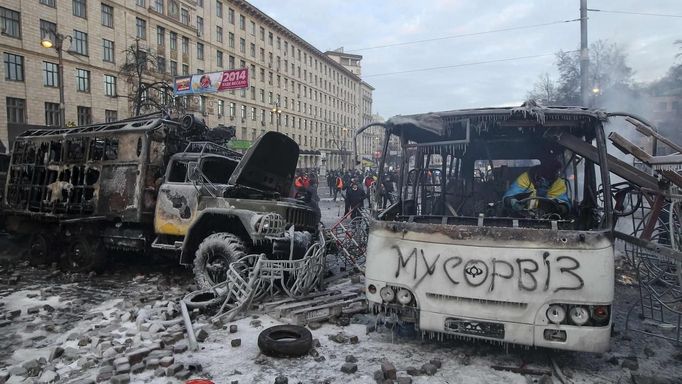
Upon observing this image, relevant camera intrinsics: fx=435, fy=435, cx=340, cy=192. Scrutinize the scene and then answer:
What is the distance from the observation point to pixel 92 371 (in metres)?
4.24

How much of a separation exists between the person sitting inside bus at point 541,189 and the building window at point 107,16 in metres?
40.4

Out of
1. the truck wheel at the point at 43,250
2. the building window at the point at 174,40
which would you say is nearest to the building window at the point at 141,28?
the building window at the point at 174,40

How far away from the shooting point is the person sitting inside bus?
4992 millimetres

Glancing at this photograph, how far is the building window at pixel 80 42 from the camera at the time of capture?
3393 cm

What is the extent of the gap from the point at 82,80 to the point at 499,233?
38.7 meters

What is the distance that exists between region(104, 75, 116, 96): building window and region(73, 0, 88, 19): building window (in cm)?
483

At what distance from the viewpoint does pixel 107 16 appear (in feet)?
120

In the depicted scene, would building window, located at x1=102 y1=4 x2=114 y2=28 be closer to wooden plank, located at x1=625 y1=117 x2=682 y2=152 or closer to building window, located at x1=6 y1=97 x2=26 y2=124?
building window, located at x1=6 y1=97 x2=26 y2=124

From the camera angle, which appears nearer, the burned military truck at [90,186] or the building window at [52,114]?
the burned military truck at [90,186]

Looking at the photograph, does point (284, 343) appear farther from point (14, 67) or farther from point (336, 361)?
point (14, 67)

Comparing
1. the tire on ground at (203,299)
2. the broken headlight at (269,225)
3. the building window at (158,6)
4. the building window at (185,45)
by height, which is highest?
the building window at (158,6)

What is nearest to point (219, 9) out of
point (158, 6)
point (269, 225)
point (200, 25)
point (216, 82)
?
point (200, 25)

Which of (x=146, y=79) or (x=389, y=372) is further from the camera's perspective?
(x=146, y=79)

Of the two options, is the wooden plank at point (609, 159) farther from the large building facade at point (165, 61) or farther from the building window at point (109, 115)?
the building window at point (109, 115)
